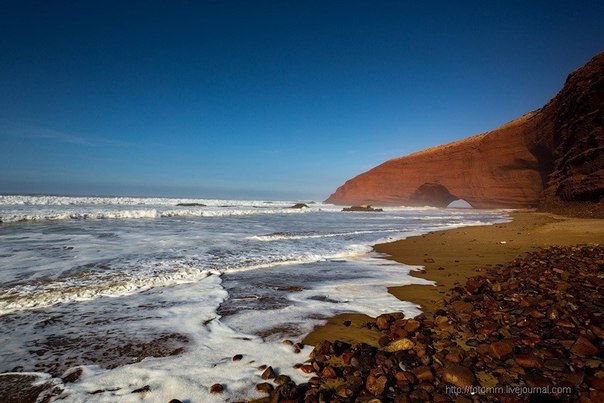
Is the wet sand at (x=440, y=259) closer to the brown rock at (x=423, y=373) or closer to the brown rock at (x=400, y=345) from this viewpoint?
the brown rock at (x=400, y=345)

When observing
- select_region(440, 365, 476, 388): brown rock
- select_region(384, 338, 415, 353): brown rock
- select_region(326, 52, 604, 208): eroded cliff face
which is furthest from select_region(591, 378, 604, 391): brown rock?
select_region(326, 52, 604, 208): eroded cliff face

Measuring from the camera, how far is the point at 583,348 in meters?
2.26

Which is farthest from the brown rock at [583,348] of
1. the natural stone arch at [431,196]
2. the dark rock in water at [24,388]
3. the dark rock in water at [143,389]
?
the natural stone arch at [431,196]

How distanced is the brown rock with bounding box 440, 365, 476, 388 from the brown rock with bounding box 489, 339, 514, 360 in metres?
0.40

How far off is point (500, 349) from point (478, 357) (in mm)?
203

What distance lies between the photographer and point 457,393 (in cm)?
197

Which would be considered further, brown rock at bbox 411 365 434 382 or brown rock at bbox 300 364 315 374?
brown rock at bbox 300 364 315 374

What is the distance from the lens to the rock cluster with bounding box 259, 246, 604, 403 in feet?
6.42

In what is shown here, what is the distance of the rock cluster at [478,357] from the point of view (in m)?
1.96

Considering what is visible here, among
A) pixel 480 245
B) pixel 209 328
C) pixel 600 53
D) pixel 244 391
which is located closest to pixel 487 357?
pixel 244 391

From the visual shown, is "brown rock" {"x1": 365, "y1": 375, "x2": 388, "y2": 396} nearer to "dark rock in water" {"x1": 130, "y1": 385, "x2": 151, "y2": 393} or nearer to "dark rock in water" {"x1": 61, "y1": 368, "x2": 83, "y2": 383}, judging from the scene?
"dark rock in water" {"x1": 130, "y1": 385, "x2": 151, "y2": 393}

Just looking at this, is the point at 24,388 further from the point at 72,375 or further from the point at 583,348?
the point at 583,348

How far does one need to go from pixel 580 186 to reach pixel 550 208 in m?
5.45

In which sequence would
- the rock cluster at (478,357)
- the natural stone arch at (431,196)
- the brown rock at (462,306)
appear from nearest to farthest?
1. the rock cluster at (478,357)
2. the brown rock at (462,306)
3. the natural stone arch at (431,196)
